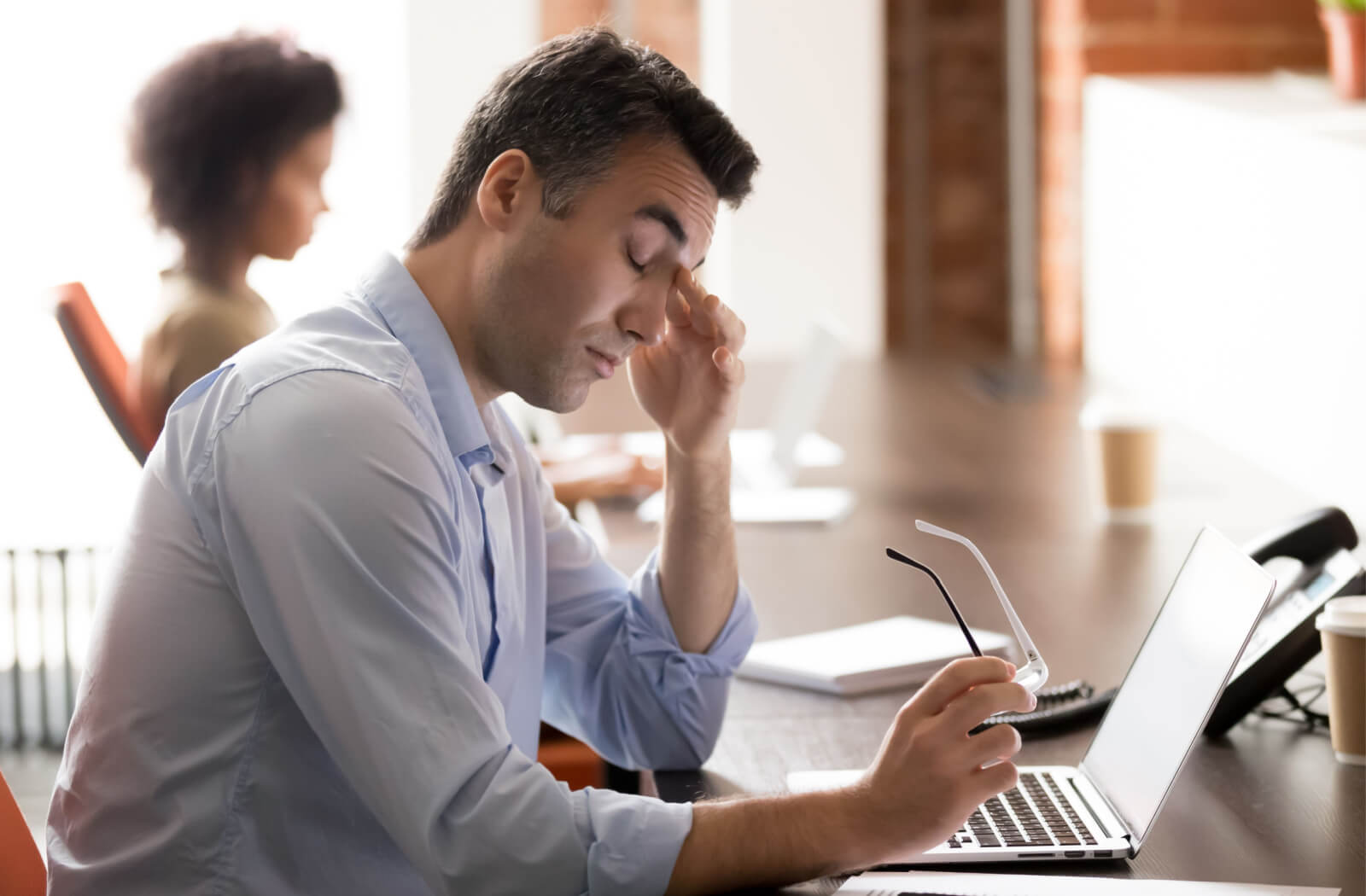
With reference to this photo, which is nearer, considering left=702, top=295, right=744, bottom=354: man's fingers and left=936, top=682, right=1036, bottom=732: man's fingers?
left=936, top=682, right=1036, bottom=732: man's fingers

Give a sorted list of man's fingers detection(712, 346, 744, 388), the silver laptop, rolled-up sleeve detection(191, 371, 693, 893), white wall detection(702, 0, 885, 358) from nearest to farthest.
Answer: rolled-up sleeve detection(191, 371, 693, 893) < the silver laptop < man's fingers detection(712, 346, 744, 388) < white wall detection(702, 0, 885, 358)

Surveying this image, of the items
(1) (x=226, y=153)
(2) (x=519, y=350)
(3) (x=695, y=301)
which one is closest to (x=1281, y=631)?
(3) (x=695, y=301)

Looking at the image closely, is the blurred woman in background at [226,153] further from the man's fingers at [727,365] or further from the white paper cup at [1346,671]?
the white paper cup at [1346,671]

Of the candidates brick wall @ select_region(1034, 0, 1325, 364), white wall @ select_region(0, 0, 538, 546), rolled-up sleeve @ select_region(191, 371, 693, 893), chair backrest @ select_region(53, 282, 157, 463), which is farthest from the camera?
white wall @ select_region(0, 0, 538, 546)

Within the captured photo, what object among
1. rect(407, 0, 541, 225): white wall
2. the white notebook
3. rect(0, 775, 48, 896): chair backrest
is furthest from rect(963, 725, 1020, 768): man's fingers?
A: rect(407, 0, 541, 225): white wall

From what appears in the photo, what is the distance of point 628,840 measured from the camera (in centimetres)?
93

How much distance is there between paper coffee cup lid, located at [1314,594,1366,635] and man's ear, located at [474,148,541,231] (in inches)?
27.0

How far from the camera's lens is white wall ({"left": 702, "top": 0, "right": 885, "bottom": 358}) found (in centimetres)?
403

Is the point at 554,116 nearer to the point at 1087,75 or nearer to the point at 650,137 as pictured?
the point at 650,137

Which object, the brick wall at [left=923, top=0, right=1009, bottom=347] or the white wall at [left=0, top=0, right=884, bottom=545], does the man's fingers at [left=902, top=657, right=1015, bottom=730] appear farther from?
the brick wall at [left=923, top=0, right=1009, bottom=347]

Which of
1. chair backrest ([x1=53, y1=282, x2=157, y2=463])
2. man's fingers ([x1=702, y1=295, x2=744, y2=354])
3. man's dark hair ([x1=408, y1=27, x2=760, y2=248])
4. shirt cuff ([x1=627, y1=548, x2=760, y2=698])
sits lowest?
shirt cuff ([x1=627, y1=548, x2=760, y2=698])

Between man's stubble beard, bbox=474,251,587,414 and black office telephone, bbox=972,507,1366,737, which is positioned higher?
man's stubble beard, bbox=474,251,587,414

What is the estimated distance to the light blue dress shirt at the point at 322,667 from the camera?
91cm

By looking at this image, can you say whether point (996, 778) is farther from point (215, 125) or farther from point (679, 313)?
point (215, 125)
